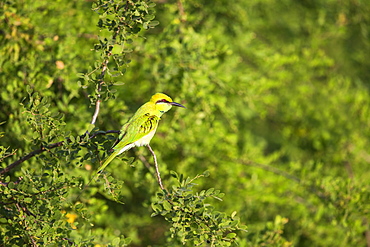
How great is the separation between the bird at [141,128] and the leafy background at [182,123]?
106 millimetres

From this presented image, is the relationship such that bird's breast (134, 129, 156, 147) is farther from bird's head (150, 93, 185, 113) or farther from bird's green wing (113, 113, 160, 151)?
bird's head (150, 93, 185, 113)

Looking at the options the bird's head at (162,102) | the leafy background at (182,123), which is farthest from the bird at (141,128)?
the leafy background at (182,123)

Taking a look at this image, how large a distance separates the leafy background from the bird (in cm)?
11

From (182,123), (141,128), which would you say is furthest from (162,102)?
(182,123)

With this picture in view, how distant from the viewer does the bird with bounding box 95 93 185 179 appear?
104 inches

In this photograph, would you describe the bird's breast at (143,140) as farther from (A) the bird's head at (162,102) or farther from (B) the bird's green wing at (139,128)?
(A) the bird's head at (162,102)

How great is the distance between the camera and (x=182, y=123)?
15.1 ft

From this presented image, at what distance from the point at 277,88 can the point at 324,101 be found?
2.34 feet

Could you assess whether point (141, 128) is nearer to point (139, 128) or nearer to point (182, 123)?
point (139, 128)

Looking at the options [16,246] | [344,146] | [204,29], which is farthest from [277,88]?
[16,246]

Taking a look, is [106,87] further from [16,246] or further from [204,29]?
[204,29]

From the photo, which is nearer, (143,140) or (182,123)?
(143,140)

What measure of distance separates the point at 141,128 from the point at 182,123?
1645mm

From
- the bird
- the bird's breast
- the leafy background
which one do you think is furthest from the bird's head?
the leafy background
